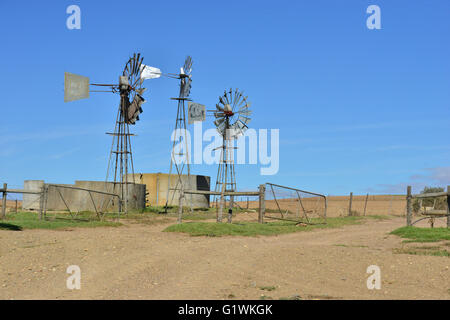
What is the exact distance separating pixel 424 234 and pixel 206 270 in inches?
388

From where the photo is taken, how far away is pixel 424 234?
57.6 ft

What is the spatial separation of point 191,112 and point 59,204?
1307cm

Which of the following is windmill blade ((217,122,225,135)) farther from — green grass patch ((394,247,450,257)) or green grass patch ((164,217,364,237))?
green grass patch ((394,247,450,257))

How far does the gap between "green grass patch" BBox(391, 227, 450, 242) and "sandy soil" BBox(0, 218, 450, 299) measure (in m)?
0.95

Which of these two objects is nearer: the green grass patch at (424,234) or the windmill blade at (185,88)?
the green grass patch at (424,234)

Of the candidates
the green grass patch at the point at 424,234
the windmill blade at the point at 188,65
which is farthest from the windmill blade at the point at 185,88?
the green grass patch at the point at 424,234

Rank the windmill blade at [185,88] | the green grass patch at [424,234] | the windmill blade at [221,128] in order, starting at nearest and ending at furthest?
the green grass patch at [424,234]
the windmill blade at [185,88]
the windmill blade at [221,128]

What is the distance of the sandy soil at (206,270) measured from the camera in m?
9.46

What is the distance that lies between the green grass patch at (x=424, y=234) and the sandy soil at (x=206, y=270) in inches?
37.3

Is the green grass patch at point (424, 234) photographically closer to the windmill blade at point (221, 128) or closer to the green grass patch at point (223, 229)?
the green grass patch at point (223, 229)

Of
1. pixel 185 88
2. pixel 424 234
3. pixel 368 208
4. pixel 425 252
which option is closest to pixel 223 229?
pixel 424 234

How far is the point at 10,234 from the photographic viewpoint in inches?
730

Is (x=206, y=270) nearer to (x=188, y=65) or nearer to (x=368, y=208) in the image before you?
(x=188, y=65)
